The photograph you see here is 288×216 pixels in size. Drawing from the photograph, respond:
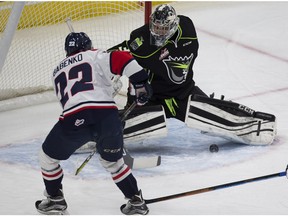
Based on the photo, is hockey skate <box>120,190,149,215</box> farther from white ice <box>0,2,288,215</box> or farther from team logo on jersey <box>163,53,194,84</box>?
team logo on jersey <box>163,53,194,84</box>

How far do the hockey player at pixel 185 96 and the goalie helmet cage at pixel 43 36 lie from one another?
0.53 metres

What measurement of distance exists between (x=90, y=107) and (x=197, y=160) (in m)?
0.89

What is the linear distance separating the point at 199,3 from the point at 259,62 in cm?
150

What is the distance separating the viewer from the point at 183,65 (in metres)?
3.88

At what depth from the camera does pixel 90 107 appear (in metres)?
3.08

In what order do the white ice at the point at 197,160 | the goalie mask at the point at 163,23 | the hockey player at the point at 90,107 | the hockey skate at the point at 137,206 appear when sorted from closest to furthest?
1. the hockey player at the point at 90,107
2. the hockey skate at the point at 137,206
3. the white ice at the point at 197,160
4. the goalie mask at the point at 163,23

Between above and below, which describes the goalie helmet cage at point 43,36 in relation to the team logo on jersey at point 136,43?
below

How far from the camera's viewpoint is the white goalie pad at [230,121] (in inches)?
152

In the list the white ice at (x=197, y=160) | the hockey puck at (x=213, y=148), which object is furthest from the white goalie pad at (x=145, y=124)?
the hockey puck at (x=213, y=148)


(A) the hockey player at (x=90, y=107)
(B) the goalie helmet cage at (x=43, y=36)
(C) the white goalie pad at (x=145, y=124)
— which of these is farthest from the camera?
(B) the goalie helmet cage at (x=43, y=36)

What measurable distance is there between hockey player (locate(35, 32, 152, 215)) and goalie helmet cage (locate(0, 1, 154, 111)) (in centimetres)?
131

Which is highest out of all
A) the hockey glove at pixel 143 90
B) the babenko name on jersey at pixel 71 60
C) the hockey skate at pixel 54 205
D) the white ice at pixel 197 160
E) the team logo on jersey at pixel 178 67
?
the babenko name on jersey at pixel 71 60

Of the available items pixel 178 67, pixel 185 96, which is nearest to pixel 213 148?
pixel 185 96

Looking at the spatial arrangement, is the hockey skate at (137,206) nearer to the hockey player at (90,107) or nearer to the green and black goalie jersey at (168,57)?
the hockey player at (90,107)
